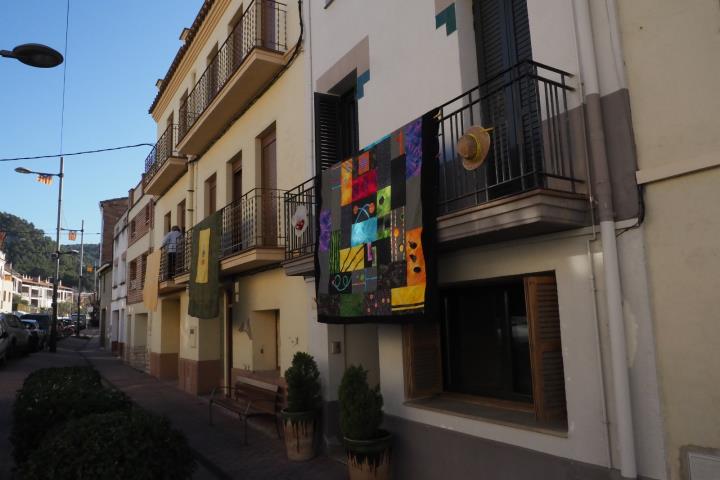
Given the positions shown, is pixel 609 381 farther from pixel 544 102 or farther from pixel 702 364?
pixel 544 102

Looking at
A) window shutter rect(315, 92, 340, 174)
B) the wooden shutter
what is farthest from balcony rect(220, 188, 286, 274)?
the wooden shutter

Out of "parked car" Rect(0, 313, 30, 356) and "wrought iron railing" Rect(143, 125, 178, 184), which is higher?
"wrought iron railing" Rect(143, 125, 178, 184)

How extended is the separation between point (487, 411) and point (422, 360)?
105 cm

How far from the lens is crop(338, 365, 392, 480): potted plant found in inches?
229

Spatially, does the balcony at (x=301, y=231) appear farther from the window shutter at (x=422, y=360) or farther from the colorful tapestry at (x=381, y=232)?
the window shutter at (x=422, y=360)

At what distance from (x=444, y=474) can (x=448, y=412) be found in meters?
0.63

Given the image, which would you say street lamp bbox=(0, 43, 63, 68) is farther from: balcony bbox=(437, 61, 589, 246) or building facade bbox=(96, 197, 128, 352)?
building facade bbox=(96, 197, 128, 352)

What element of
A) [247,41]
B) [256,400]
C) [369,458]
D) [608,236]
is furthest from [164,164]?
[608,236]

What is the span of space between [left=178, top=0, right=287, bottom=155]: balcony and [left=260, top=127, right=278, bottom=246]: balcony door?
41.1 inches

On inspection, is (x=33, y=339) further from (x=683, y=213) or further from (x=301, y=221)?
(x=683, y=213)

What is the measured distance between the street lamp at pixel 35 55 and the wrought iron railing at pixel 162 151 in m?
8.29

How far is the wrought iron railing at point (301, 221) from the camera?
7.98 metres

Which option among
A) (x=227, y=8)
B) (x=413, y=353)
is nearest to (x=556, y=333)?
(x=413, y=353)

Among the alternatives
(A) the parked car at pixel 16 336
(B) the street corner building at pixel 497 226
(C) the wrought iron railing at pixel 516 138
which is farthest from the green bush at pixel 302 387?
(A) the parked car at pixel 16 336
